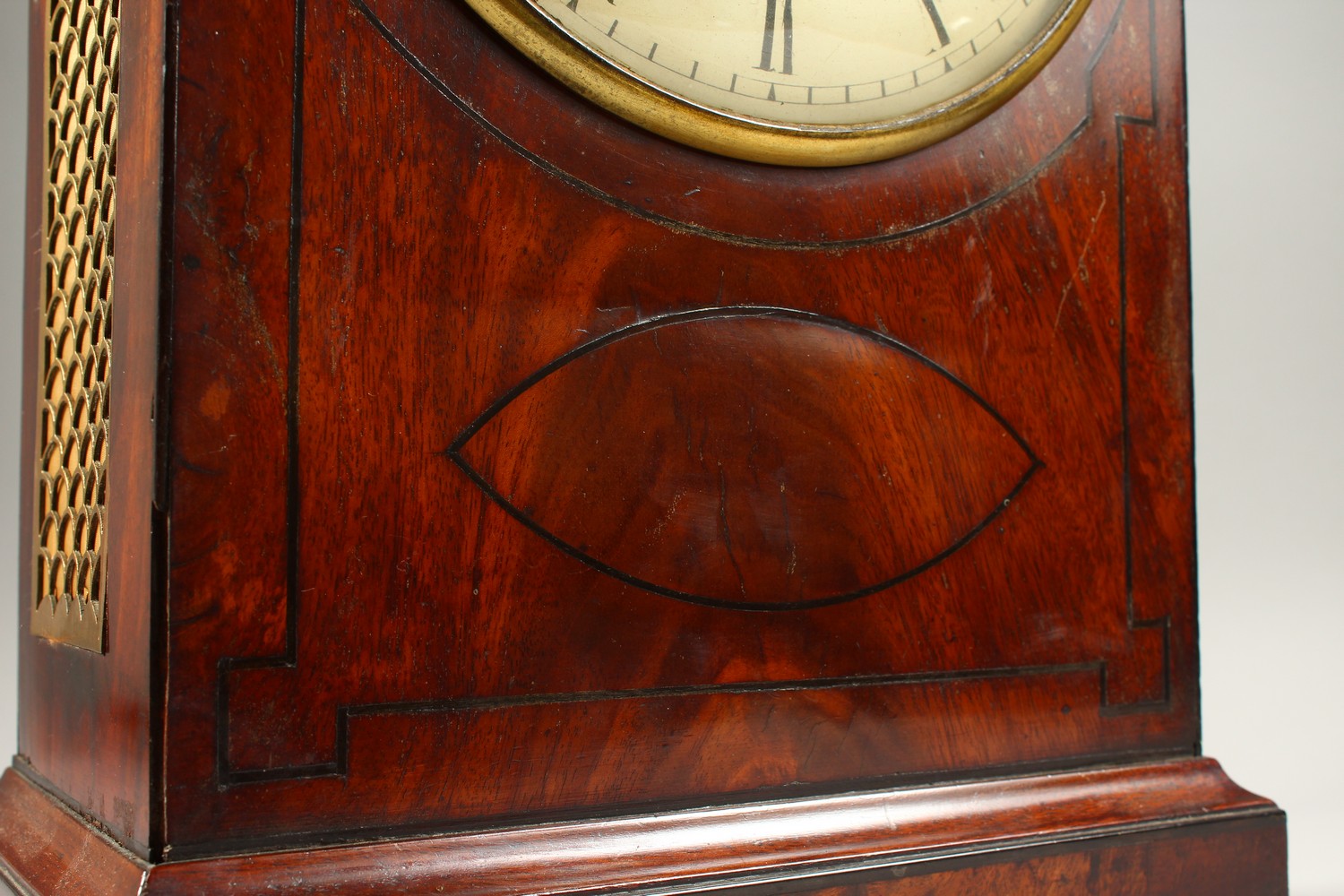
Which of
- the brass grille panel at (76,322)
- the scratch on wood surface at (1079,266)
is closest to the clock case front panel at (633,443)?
the scratch on wood surface at (1079,266)

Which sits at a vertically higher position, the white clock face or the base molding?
the white clock face

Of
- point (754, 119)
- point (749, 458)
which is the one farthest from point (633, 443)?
point (754, 119)

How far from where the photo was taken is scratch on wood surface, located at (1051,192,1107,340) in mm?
1119

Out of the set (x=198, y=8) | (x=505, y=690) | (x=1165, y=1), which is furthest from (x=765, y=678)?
(x=1165, y=1)

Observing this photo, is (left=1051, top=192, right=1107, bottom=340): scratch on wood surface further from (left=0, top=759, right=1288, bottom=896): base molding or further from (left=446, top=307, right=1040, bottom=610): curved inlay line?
(left=0, top=759, right=1288, bottom=896): base molding

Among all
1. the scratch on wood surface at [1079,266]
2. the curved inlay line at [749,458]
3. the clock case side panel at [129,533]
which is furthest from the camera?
the scratch on wood surface at [1079,266]

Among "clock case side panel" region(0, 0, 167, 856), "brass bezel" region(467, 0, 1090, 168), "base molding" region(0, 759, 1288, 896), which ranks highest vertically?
"brass bezel" region(467, 0, 1090, 168)

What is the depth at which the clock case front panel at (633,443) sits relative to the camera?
2.76ft

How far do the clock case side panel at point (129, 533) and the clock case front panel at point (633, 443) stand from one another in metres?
0.02

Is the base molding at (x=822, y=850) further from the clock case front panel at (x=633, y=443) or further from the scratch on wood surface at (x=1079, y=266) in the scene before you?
the scratch on wood surface at (x=1079, y=266)

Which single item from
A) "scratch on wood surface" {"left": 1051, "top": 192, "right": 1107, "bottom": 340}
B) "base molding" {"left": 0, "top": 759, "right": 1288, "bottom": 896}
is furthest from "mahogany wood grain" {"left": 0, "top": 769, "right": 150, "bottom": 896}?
"scratch on wood surface" {"left": 1051, "top": 192, "right": 1107, "bottom": 340}

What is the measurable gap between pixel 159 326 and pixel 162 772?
267mm

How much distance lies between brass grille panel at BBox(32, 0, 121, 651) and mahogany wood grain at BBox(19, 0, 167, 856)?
3 centimetres

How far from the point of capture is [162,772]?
81 centimetres
